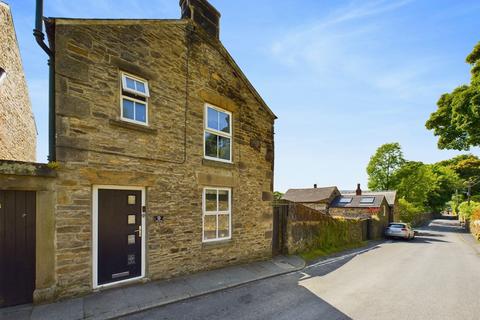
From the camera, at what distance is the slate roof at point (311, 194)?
113ft

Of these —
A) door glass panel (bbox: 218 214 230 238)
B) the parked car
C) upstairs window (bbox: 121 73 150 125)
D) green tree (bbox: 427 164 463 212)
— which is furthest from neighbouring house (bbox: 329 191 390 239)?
green tree (bbox: 427 164 463 212)

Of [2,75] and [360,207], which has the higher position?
[2,75]

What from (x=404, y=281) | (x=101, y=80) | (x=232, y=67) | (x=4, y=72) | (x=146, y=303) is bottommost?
(x=404, y=281)

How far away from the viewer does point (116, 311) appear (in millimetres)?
5164

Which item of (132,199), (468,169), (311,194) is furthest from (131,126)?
(468,169)

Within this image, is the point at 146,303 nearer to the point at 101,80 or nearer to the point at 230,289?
the point at 230,289

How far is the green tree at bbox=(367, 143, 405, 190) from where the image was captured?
46625 millimetres

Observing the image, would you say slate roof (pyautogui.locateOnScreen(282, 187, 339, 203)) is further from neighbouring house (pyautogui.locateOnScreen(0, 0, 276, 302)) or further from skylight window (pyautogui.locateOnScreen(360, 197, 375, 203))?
neighbouring house (pyautogui.locateOnScreen(0, 0, 276, 302))

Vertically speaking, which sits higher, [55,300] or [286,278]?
[55,300]

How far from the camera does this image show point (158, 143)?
715 cm

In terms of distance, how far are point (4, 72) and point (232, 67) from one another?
753cm

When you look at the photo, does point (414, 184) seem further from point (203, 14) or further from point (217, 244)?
point (203, 14)

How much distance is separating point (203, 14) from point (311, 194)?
104 feet

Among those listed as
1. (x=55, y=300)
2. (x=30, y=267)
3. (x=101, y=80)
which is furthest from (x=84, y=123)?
(x=55, y=300)
